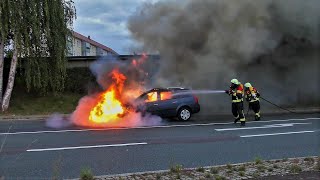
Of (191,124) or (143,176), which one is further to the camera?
(191,124)

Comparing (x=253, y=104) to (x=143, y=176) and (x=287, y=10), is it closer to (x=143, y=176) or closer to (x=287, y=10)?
(x=287, y=10)

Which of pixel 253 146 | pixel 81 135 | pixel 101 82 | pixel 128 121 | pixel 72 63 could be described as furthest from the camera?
pixel 72 63

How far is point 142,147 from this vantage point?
984 cm

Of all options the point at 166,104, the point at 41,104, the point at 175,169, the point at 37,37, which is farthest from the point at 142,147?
the point at 41,104

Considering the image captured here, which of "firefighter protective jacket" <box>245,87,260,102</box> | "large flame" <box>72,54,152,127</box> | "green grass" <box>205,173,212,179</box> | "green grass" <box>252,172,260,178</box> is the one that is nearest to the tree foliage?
"large flame" <box>72,54,152,127</box>

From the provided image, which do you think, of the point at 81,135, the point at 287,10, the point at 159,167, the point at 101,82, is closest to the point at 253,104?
the point at 287,10

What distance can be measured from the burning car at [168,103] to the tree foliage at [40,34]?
733cm

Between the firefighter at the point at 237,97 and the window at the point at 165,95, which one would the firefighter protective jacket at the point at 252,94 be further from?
the window at the point at 165,95

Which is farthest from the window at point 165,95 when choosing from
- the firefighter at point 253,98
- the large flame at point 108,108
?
the firefighter at point 253,98

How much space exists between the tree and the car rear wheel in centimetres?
803

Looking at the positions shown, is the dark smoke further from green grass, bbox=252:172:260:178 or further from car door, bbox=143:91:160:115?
green grass, bbox=252:172:260:178

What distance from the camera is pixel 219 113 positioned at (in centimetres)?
1967

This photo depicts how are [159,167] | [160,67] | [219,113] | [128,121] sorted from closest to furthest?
[159,167]
[128,121]
[160,67]
[219,113]

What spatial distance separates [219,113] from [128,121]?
245 inches
